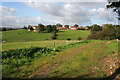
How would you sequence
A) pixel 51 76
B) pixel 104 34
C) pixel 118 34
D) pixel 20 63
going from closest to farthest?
1. pixel 51 76
2. pixel 20 63
3. pixel 118 34
4. pixel 104 34

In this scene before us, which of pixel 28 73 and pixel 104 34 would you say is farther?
pixel 104 34

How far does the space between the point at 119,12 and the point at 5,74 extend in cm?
1359

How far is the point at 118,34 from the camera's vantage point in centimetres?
4647

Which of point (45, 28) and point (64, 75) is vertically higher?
point (45, 28)

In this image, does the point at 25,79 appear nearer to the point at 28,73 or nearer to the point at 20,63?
the point at 28,73

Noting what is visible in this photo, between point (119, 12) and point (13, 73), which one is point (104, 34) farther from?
point (13, 73)

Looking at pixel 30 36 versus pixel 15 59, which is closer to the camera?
pixel 15 59

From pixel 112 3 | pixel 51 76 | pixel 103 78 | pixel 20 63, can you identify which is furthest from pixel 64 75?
pixel 112 3

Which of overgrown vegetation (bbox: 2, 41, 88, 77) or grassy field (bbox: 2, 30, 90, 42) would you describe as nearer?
overgrown vegetation (bbox: 2, 41, 88, 77)

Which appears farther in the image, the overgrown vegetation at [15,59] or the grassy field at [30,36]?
the grassy field at [30,36]

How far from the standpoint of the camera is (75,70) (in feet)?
21.3

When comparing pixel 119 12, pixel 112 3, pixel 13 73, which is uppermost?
pixel 112 3

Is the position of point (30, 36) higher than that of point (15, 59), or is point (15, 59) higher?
point (30, 36)

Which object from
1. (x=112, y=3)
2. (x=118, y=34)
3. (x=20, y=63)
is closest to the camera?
(x=20, y=63)
